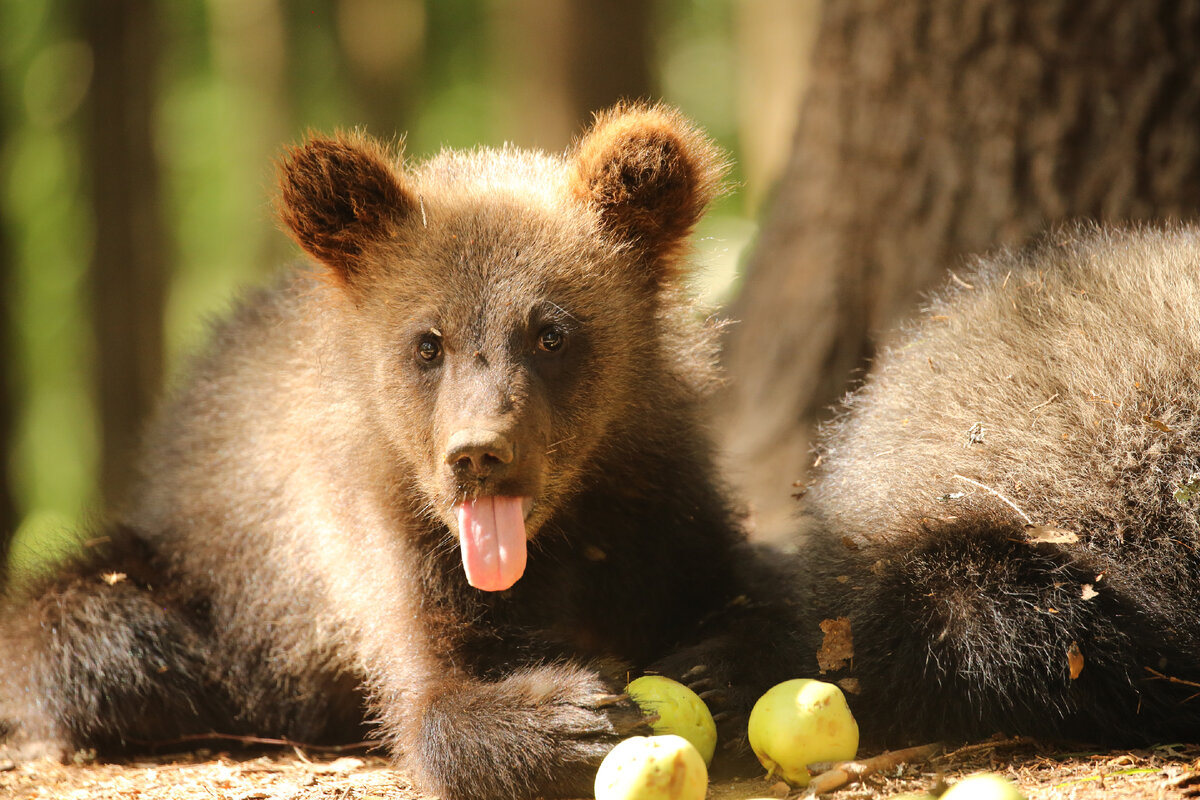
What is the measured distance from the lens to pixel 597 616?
14.5 feet

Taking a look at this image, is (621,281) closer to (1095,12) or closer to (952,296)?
(952,296)

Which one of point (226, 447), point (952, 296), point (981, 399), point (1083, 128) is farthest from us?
point (1083, 128)

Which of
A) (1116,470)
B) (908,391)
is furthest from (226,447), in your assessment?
(1116,470)

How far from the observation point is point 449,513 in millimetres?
3834

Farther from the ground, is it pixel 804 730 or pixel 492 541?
pixel 492 541

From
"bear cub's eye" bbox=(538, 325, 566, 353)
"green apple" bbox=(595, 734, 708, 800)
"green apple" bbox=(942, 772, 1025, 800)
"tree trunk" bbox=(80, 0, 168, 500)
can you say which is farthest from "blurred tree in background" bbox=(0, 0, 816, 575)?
"green apple" bbox=(942, 772, 1025, 800)

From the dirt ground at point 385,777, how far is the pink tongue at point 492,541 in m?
0.83

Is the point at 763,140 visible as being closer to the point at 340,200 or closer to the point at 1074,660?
the point at 340,200

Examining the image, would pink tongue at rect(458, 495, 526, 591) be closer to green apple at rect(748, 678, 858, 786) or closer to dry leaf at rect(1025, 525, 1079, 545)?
green apple at rect(748, 678, 858, 786)

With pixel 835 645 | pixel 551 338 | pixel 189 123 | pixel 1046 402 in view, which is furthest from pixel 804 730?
pixel 189 123

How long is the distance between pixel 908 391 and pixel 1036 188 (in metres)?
2.01

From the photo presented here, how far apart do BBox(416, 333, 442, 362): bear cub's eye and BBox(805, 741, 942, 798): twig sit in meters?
1.94

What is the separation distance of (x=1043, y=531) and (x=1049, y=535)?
2cm

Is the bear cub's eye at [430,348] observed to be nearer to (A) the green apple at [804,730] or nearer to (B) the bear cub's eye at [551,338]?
(B) the bear cub's eye at [551,338]
